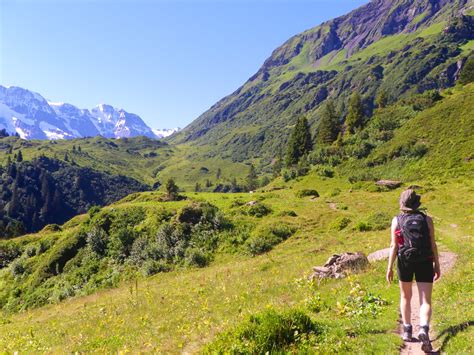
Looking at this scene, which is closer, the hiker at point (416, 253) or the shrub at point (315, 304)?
the hiker at point (416, 253)

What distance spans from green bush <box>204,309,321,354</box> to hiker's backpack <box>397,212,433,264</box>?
3.26 m

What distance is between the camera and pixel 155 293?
22984 millimetres

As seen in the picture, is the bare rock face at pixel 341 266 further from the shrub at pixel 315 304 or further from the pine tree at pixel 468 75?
the pine tree at pixel 468 75

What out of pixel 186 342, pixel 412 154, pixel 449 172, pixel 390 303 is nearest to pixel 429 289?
pixel 390 303

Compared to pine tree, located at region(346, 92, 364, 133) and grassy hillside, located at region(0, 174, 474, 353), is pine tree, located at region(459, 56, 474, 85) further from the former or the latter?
grassy hillside, located at region(0, 174, 474, 353)

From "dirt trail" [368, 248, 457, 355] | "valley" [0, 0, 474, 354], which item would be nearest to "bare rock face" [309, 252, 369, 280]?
"valley" [0, 0, 474, 354]

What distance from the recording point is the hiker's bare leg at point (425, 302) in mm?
8156

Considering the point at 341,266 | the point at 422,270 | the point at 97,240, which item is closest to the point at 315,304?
the point at 422,270

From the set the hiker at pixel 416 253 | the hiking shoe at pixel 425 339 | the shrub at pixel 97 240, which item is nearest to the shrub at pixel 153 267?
the shrub at pixel 97 240

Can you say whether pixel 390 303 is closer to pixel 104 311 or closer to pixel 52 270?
pixel 104 311

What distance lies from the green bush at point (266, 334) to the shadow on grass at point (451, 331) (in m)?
3.03

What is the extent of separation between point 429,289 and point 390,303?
12.8 feet

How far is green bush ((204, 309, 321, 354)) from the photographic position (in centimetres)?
855

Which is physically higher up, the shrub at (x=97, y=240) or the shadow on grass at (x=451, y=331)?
the shadow on grass at (x=451, y=331)
